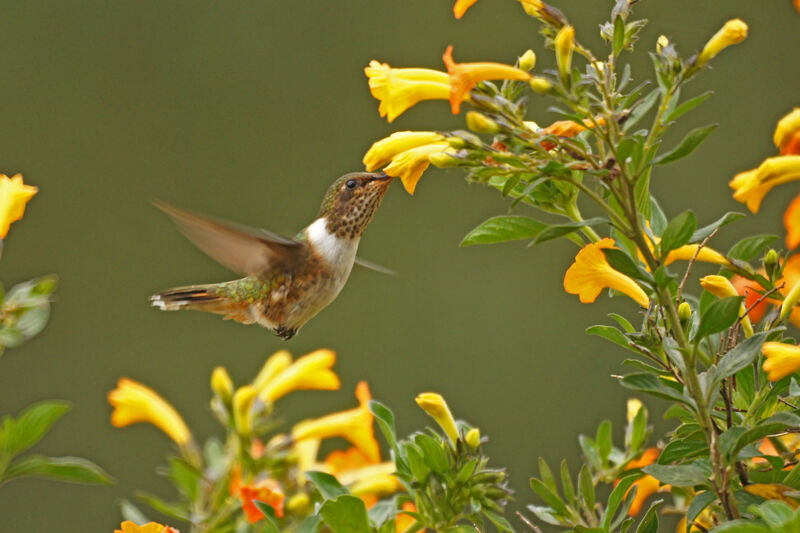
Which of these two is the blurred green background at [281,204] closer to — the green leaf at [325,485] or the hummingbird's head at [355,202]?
the hummingbird's head at [355,202]

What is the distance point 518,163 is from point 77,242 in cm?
666

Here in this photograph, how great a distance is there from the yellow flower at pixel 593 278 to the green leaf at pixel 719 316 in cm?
21

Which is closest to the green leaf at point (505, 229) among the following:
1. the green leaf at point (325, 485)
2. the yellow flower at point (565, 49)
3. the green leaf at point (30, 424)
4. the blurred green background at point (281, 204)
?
the yellow flower at point (565, 49)

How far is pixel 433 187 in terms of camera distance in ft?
25.6

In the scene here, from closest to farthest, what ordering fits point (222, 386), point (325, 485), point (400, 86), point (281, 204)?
point (400, 86) < point (325, 485) < point (222, 386) < point (281, 204)

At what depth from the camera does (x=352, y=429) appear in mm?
2328

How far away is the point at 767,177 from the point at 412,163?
1.68 ft

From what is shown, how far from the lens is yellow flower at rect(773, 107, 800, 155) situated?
1330mm

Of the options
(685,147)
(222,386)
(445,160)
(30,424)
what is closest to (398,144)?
(445,160)

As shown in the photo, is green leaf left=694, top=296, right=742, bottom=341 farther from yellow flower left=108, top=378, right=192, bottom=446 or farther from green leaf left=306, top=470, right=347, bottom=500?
yellow flower left=108, top=378, right=192, bottom=446

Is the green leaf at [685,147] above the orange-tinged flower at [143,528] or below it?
above

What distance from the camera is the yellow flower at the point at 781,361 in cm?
125

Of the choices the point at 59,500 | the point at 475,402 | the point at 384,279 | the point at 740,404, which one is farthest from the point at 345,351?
the point at 740,404

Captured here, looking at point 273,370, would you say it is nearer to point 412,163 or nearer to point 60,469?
point 60,469
